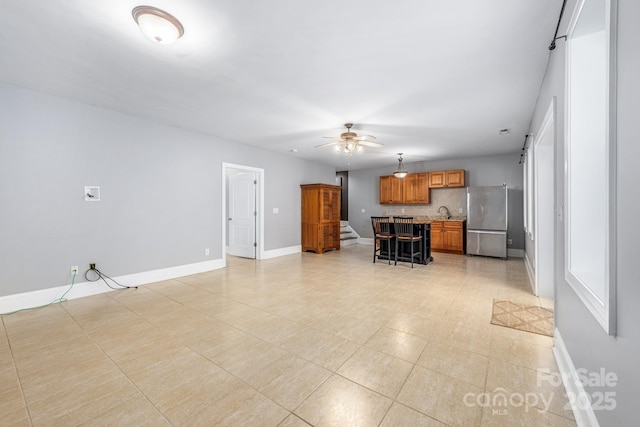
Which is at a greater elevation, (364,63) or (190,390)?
(364,63)

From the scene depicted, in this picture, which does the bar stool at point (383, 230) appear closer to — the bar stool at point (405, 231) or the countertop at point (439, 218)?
the bar stool at point (405, 231)

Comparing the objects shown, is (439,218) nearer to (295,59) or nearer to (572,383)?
(572,383)

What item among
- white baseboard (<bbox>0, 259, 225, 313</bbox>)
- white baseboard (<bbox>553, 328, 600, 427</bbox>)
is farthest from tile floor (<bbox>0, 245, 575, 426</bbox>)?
white baseboard (<bbox>0, 259, 225, 313</bbox>)

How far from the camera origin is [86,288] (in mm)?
3709

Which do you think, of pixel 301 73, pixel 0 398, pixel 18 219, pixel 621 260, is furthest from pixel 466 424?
pixel 18 219

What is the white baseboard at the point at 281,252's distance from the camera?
6504mm

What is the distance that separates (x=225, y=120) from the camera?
438 cm

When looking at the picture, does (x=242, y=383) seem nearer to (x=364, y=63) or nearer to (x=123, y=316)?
(x=123, y=316)

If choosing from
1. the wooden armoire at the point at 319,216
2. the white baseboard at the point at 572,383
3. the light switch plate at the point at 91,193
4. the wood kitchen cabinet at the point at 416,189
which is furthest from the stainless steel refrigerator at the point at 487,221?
the light switch plate at the point at 91,193

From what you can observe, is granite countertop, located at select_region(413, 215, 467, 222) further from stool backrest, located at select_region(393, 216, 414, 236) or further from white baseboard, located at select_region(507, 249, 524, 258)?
stool backrest, located at select_region(393, 216, 414, 236)

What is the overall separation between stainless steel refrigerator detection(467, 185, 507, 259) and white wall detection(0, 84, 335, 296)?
594 centimetres

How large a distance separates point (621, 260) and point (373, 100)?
311 centimetres

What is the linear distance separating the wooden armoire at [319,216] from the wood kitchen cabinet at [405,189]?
1878 mm

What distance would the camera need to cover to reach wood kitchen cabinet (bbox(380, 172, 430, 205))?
26.0 ft
